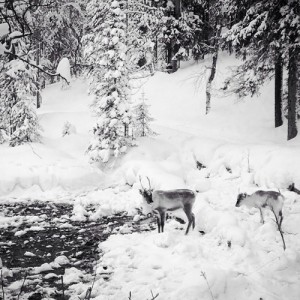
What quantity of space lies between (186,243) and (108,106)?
33.9 feet

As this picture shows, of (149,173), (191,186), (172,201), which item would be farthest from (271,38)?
(172,201)

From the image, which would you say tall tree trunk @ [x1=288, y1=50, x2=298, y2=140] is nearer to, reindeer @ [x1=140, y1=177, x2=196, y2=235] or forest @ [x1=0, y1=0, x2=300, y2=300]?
forest @ [x1=0, y1=0, x2=300, y2=300]

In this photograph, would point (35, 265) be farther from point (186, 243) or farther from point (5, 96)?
point (5, 96)

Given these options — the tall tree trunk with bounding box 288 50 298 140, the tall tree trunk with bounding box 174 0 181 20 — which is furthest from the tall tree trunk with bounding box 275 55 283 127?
the tall tree trunk with bounding box 174 0 181 20

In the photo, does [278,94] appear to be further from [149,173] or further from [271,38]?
[149,173]

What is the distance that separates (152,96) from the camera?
28484 mm

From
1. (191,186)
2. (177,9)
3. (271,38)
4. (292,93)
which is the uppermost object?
(177,9)

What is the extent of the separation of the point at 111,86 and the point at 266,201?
33.1 feet

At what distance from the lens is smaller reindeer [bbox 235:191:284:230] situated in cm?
813

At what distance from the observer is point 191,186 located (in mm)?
13086

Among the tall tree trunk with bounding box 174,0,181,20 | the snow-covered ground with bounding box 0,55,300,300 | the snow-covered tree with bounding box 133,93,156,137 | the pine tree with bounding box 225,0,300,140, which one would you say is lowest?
the snow-covered ground with bounding box 0,55,300,300

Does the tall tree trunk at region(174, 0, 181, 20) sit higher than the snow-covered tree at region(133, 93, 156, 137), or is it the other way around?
the tall tree trunk at region(174, 0, 181, 20)

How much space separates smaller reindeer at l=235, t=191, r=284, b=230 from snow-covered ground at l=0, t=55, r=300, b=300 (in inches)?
12.5

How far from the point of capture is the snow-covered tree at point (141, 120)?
1673 centimetres
